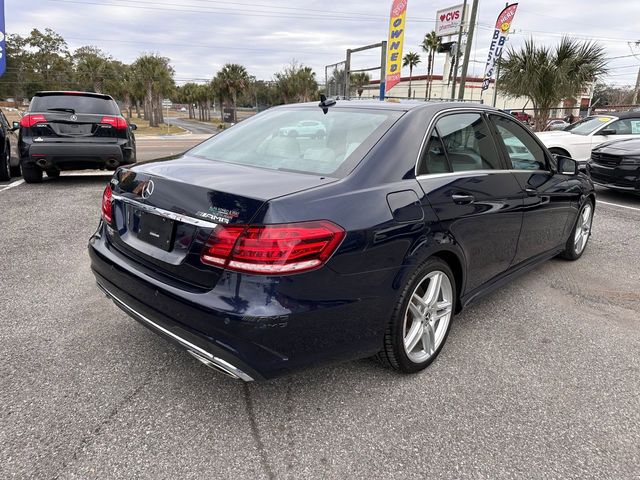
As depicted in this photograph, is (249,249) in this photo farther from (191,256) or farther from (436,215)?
(436,215)

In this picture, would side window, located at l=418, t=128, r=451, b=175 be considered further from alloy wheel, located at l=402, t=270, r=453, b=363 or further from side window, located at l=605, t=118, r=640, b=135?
side window, located at l=605, t=118, r=640, b=135

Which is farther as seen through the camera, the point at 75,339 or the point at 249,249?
the point at 75,339

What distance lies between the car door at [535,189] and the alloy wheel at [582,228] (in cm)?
58

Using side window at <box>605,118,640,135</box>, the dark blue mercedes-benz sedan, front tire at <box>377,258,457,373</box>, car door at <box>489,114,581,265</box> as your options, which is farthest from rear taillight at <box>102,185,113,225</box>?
side window at <box>605,118,640,135</box>

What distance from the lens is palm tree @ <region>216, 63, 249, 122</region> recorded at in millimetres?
63219

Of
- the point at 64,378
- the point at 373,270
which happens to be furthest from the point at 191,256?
the point at 64,378

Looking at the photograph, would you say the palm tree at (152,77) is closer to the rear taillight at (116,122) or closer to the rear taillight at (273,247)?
the rear taillight at (116,122)

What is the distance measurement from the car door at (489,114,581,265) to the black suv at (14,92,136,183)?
21.2 feet

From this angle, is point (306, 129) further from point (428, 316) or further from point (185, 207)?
point (428, 316)

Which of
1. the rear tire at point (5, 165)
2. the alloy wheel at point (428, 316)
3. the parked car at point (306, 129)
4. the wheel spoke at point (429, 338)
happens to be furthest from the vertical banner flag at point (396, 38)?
the wheel spoke at point (429, 338)

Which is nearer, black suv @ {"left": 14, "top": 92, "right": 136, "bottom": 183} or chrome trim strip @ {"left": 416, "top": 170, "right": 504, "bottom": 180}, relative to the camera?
chrome trim strip @ {"left": 416, "top": 170, "right": 504, "bottom": 180}

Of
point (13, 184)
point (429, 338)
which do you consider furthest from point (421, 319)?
point (13, 184)

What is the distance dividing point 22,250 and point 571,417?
4.92 meters

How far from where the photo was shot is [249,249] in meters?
1.92
